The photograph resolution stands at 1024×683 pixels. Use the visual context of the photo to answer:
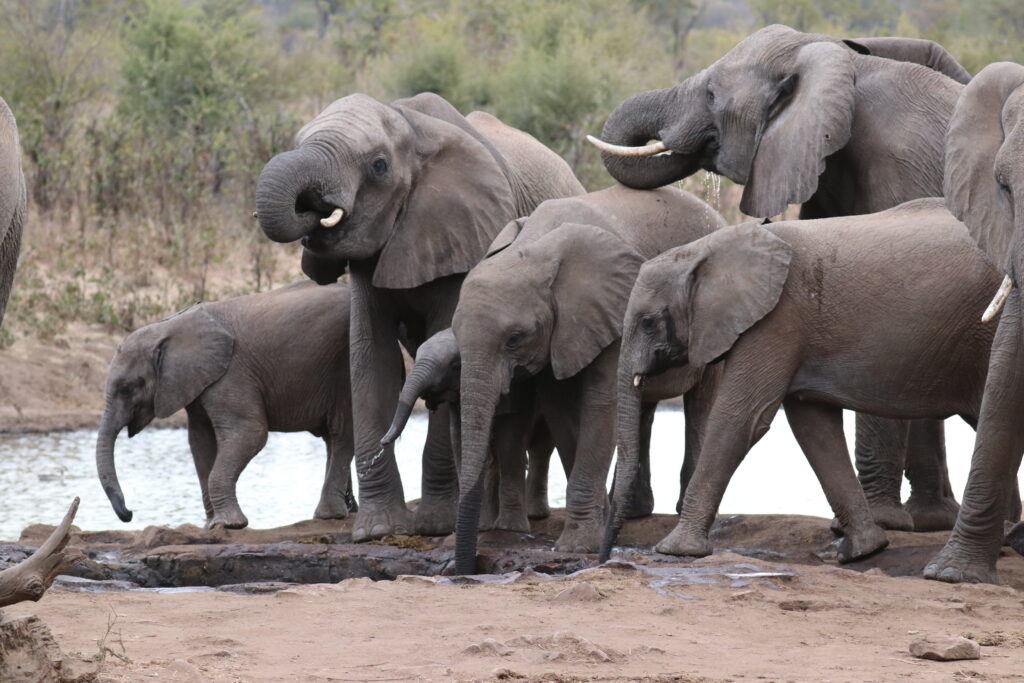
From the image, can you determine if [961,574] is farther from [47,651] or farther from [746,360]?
[47,651]

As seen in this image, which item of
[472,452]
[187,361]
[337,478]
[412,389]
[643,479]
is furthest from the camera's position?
[337,478]

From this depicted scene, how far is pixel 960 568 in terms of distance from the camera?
6.22m

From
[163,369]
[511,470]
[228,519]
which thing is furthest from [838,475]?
[163,369]

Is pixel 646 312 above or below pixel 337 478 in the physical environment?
above

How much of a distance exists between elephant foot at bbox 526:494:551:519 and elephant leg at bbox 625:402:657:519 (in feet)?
1.73

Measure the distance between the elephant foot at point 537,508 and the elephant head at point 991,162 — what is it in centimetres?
294

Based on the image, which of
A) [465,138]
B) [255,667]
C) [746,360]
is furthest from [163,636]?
[465,138]

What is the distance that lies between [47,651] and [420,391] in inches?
117

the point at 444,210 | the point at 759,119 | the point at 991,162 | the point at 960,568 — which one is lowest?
the point at 960,568

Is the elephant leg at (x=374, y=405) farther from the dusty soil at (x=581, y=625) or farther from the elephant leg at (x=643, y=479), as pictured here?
the dusty soil at (x=581, y=625)

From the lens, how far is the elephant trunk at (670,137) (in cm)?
831

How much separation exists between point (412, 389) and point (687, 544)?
1284mm

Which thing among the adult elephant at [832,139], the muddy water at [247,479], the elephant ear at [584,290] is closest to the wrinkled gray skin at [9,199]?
the elephant ear at [584,290]

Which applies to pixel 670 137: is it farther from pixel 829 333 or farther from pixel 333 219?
pixel 829 333
